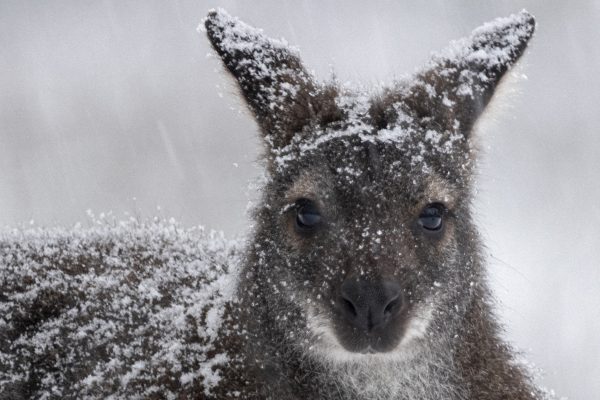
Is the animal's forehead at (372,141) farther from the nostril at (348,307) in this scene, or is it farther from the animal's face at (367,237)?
the nostril at (348,307)

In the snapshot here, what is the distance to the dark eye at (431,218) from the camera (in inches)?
178

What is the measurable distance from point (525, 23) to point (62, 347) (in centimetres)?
338

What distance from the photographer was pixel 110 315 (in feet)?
16.7

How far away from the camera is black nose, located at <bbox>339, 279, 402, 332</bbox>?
4.02m

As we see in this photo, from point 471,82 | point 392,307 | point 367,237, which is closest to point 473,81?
point 471,82

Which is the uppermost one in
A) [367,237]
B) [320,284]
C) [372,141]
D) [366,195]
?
[372,141]

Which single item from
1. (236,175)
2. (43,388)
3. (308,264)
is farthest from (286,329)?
(236,175)

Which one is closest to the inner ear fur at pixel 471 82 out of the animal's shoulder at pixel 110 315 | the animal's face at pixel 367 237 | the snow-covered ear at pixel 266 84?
the animal's face at pixel 367 237

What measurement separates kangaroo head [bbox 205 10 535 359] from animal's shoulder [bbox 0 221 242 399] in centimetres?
52

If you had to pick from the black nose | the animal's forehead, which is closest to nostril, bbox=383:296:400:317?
the black nose

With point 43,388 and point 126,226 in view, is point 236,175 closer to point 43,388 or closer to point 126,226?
point 126,226

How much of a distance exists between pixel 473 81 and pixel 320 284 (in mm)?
1652

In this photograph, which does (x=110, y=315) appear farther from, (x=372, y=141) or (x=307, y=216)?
(x=372, y=141)

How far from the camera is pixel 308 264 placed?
4395mm
